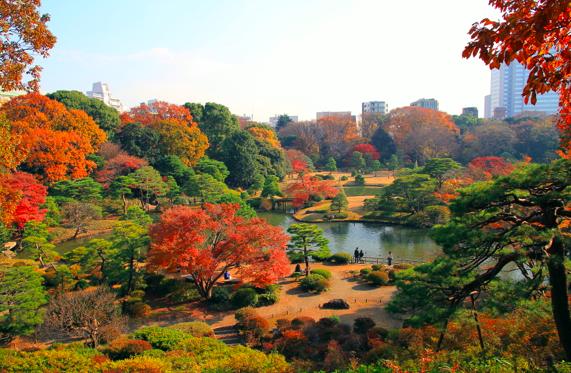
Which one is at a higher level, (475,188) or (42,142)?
(42,142)

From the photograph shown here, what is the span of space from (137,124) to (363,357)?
31050 millimetres

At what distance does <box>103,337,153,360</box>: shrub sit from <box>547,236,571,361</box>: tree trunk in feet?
27.5

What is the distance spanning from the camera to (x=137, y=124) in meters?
35.3

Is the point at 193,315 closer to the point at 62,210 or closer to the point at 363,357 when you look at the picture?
the point at 363,357

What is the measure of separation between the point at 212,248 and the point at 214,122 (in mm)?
30225

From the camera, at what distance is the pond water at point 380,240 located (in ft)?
70.4

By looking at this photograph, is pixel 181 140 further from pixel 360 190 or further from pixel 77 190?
pixel 360 190

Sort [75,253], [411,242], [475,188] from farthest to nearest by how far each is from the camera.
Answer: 1. [411,242]
2. [75,253]
3. [475,188]

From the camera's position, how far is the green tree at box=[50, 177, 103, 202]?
25688 mm

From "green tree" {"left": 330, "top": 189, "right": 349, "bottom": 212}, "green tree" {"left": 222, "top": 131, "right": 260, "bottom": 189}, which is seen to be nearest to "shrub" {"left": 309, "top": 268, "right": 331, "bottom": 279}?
"green tree" {"left": 330, "top": 189, "right": 349, "bottom": 212}

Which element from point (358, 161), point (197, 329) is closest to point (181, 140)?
point (358, 161)

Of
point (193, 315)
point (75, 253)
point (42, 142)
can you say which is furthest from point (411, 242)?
point (42, 142)

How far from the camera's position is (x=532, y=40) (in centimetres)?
349

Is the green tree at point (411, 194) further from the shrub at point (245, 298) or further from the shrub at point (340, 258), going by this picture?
the shrub at point (245, 298)
